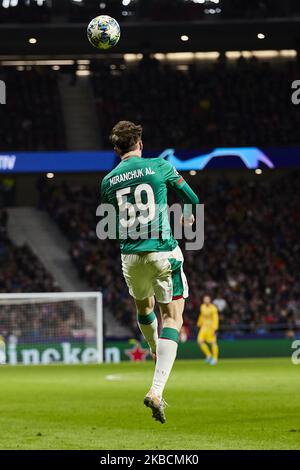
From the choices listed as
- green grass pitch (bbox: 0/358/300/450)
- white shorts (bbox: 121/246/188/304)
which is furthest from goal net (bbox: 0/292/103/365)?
white shorts (bbox: 121/246/188/304)

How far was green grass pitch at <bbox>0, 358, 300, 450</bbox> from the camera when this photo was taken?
7.56m

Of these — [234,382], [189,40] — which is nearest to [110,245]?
[189,40]

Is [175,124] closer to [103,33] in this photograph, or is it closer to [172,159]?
[172,159]

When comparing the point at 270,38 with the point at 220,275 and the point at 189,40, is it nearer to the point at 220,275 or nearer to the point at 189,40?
the point at 189,40

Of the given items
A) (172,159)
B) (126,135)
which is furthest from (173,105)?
(126,135)

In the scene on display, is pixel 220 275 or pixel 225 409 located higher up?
pixel 220 275

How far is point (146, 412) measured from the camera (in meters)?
10.4

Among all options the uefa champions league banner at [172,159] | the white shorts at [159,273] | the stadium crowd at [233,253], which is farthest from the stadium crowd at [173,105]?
the white shorts at [159,273]

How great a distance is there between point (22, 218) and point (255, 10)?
10633mm

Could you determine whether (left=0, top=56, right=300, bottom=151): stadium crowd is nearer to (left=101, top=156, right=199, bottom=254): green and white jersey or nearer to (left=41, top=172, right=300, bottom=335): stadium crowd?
(left=41, top=172, right=300, bottom=335): stadium crowd

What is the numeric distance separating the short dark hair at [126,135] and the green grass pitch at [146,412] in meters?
2.30

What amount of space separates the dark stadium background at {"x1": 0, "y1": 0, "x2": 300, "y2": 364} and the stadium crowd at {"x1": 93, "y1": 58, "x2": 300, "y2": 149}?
0.16 feet

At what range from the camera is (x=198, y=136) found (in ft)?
107

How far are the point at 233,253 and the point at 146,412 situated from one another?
21.9 meters
